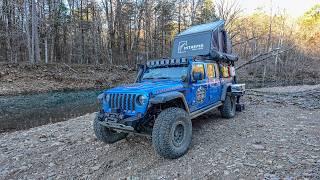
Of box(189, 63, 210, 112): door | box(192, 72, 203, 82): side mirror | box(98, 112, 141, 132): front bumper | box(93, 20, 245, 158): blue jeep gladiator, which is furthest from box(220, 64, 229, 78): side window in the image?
box(98, 112, 141, 132): front bumper

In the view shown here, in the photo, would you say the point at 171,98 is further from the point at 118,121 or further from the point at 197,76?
the point at 197,76

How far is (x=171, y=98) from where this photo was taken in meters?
5.14

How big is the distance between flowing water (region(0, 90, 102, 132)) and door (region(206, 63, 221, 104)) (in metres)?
6.84

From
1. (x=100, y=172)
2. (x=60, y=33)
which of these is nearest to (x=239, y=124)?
(x=100, y=172)

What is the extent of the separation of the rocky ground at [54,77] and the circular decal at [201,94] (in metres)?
16.0

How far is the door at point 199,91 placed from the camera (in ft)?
20.4

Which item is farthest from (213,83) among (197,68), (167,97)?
(167,97)

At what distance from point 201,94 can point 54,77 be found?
61.4 ft

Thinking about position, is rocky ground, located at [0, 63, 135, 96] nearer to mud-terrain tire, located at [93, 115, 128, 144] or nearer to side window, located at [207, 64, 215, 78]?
mud-terrain tire, located at [93, 115, 128, 144]

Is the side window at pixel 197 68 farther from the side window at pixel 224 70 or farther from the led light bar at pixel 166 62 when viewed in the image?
the side window at pixel 224 70

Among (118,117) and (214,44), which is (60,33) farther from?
(118,117)

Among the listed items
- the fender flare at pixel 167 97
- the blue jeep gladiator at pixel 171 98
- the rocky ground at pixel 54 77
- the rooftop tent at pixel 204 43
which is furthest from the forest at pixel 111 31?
the fender flare at pixel 167 97

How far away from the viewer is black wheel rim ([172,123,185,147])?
5105 mm


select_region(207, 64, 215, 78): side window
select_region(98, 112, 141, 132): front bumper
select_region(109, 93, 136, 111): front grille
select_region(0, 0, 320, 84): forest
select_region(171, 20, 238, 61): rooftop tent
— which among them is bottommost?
select_region(98, 112, 141, 132): front bumper
